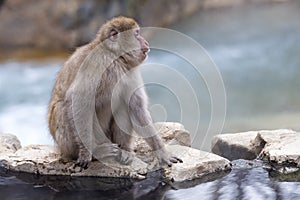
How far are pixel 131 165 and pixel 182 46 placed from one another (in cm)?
754

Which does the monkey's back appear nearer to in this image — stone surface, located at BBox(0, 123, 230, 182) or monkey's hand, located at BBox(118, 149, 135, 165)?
stone surface, located at BBox(0, 123, 230, 182)

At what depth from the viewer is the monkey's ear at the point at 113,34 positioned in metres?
3.80

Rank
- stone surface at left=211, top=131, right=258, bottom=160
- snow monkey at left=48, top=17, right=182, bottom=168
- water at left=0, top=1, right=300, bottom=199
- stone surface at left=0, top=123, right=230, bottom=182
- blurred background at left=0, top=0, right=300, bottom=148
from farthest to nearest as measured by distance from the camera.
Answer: blurred background at left=0, top=0, right=300, bottom=148 → water at left=0, top=1, right=300, bottom=199 → stone surface at left=211, top=131, right=258, bottom=160 → stone surface at left=0, top=123, right=230, bottom=182 → snow monkey at left=48, top=17, right=182, bottom=168

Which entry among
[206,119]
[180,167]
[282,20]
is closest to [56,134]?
[180,167]

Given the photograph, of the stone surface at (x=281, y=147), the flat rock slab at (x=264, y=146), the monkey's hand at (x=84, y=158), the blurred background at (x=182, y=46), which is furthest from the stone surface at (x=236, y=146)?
the blurred background at (x=182, y=46)

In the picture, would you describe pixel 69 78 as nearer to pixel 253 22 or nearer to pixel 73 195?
pixel 73 195

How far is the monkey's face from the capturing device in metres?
3.81

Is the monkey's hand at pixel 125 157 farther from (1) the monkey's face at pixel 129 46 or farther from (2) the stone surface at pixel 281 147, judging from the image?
(2) the stone surface at pixel 281 147

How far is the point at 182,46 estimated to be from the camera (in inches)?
442

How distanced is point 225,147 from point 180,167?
34.7 inches

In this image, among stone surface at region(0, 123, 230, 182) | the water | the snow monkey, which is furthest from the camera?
the water

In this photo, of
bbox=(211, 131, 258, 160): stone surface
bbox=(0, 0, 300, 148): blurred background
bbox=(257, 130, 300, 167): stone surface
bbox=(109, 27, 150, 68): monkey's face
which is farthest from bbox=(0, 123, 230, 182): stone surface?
bbox=(0, 0, 300, 148): blurred background

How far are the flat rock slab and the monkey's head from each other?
1078mm

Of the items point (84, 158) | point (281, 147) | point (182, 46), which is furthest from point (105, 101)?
point (182, 46)
